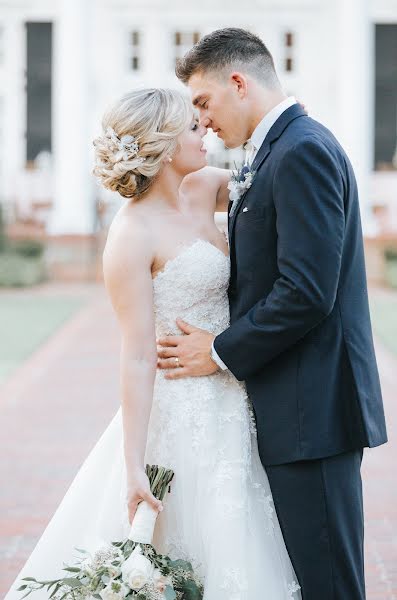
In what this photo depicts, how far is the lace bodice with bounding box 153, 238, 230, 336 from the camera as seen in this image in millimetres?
3256

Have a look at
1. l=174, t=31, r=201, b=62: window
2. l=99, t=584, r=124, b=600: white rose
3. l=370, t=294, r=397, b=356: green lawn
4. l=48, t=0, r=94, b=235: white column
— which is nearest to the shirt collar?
l=99, t=584, r=124, b=600: white rose

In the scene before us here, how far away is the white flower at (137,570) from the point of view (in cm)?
290

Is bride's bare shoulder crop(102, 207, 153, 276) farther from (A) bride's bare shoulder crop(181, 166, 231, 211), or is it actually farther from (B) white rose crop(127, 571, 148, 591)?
(B) white rose crop(127, 571, 148, 591)

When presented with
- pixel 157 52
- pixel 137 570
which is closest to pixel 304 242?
pixel 137 570

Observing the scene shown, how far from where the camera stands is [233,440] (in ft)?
10.6

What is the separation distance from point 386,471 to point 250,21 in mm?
19411

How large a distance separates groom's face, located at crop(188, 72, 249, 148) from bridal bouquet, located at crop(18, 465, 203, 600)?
108 cm

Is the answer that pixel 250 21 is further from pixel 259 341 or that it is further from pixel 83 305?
pixel 259 341

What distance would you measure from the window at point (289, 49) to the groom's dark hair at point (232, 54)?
74.2ft

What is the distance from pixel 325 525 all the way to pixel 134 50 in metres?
23.4

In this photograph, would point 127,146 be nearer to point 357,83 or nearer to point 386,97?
point 357,83

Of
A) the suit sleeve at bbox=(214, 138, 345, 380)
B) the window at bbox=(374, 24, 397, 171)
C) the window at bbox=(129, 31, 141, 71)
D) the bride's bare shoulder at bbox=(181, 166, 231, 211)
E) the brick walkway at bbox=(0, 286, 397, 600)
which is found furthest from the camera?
the window at bbox=(129, 31, 141, 71)

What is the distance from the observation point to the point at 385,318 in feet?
47.8

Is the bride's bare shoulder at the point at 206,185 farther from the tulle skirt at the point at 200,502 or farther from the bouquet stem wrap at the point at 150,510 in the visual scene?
the bouquet stem wrap at the point at 150,510
